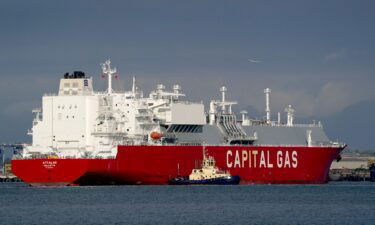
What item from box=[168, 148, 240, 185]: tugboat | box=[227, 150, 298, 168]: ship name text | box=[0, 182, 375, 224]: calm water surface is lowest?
box=[0, 182, 375, 224]: calm water surface

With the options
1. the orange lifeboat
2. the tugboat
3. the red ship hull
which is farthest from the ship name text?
the orange lifeboat

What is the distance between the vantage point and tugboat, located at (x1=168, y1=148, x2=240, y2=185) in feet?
234

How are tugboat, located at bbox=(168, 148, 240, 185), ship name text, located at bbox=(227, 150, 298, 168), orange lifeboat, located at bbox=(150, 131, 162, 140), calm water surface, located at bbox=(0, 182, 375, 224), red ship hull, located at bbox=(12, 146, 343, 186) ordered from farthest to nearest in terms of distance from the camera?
ship name text, located at bbox=(227, 150, 298, 168), tugboat, located at bbox=(168, 148, 240, 185), orange lifeboat, located at bbox=(150, 131, 162, 140), red ship hull, located at bbox=(12, 146, 343, 186), calm water surface, located at bbox=(0, 182, 375, 224)

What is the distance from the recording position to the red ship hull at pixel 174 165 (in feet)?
219

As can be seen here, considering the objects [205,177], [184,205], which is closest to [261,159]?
[205,177]

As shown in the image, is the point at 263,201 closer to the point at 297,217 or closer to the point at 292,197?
the point at 292,197

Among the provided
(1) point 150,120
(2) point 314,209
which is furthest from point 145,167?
(2) point 314,209

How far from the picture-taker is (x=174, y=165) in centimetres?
7125

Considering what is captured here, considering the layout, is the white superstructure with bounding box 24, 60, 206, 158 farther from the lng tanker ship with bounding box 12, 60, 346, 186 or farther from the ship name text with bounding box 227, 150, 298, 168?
the ship name text with bounding box 227, 150, 298, 168

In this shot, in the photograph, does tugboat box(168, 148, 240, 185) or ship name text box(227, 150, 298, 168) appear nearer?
tugboat box(168, 148, 240, 185)

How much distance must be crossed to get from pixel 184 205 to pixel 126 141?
15006 mm

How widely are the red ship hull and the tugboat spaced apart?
51 cm

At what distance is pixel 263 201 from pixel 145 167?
12.3m

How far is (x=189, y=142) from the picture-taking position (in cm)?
7331
